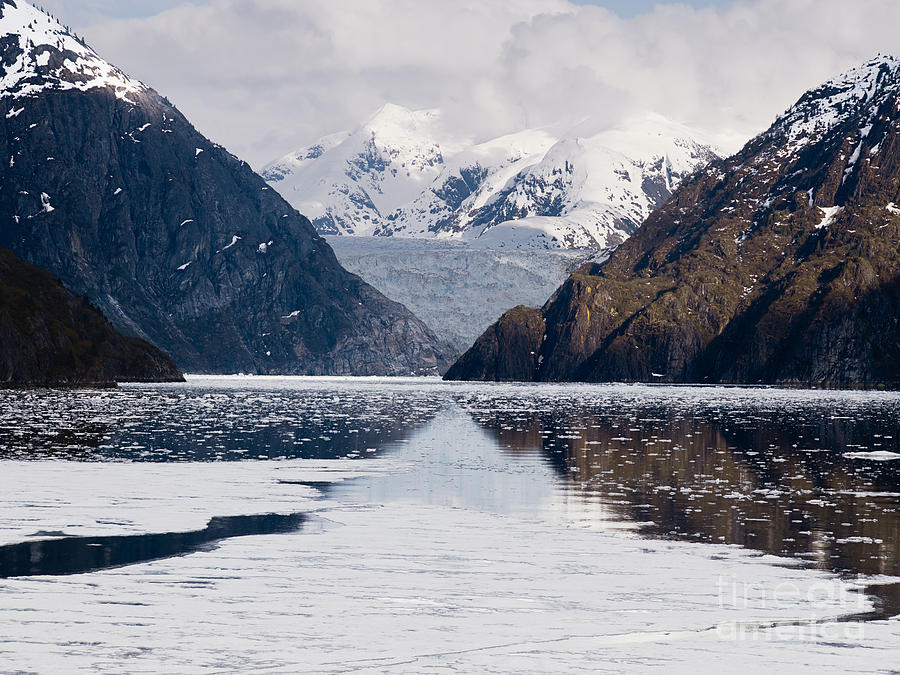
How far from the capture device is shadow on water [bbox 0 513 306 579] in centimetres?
2102

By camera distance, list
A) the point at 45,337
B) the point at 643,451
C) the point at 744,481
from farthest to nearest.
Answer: the point at 45,337 < the point at 643,451 < the point at 744,481

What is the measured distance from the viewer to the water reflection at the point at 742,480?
2606cm

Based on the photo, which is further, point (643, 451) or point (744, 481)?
point (643, 451)

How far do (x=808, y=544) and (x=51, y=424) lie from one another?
54.4 m

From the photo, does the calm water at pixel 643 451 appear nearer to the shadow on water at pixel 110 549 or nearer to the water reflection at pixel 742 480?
the water reflection at pixel 742 480

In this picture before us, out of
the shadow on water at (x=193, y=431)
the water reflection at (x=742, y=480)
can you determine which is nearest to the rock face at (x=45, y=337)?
the shadow on water at (x=193, y=431)

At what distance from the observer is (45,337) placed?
539 ft

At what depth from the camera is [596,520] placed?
1137 inches

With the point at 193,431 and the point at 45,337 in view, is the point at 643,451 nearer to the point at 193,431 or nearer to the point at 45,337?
the point at 193,431

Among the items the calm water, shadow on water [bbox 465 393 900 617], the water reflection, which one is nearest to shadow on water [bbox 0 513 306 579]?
the calm water

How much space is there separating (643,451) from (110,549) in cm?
3302

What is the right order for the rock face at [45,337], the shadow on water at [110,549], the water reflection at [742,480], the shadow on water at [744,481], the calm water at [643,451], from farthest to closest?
the rock face at [45,337], the calm water at [643,451], the water reflection at [742,480], the shadow on water at [744,481], the shadow on water at [110,549]

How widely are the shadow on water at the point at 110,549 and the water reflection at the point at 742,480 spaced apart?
995 centimetres

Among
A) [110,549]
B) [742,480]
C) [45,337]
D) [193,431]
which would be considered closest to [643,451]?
[742,480]
